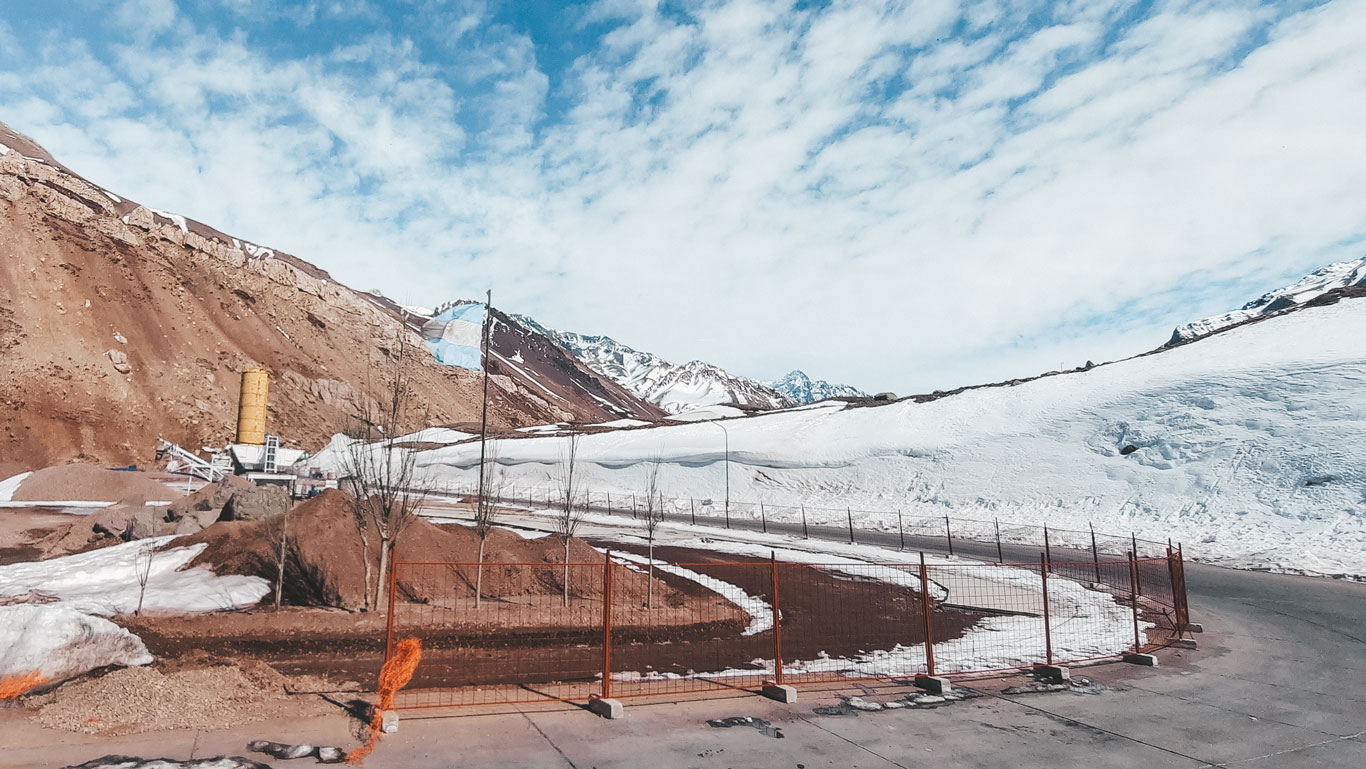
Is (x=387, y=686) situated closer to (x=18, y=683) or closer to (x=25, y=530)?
(x=18, y=683)

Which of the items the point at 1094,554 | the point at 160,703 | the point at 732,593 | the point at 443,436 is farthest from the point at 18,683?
the point at 443,436

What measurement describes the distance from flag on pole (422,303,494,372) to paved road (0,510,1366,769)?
1586 centimetres

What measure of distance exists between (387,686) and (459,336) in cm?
1638

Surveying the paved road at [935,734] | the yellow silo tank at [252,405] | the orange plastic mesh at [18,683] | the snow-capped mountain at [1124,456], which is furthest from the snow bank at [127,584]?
the yellow silo tank at [252,405]

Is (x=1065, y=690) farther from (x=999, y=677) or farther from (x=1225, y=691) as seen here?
(x=1225, y=691)

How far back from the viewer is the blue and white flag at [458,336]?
22516 millimetres

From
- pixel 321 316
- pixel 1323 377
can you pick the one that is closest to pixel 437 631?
pixel 1323 377

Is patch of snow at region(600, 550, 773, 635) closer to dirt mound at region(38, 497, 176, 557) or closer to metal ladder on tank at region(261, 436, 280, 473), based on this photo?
dirt mound at region(38, 497, 176, 557)

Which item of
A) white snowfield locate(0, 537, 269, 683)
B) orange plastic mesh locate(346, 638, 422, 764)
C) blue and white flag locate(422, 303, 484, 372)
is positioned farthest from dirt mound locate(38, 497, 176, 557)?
orange plastic mesh locate(346, 638, 422, 764)

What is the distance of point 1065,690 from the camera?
30.6ft

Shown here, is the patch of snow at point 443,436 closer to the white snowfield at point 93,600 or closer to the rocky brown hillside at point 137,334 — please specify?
the rocky brown hillside at point 137,334

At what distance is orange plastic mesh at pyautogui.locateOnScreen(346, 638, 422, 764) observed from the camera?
21.0 ft

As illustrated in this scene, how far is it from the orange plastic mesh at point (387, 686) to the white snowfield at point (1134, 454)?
24.9 m

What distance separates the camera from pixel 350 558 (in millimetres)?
16734
